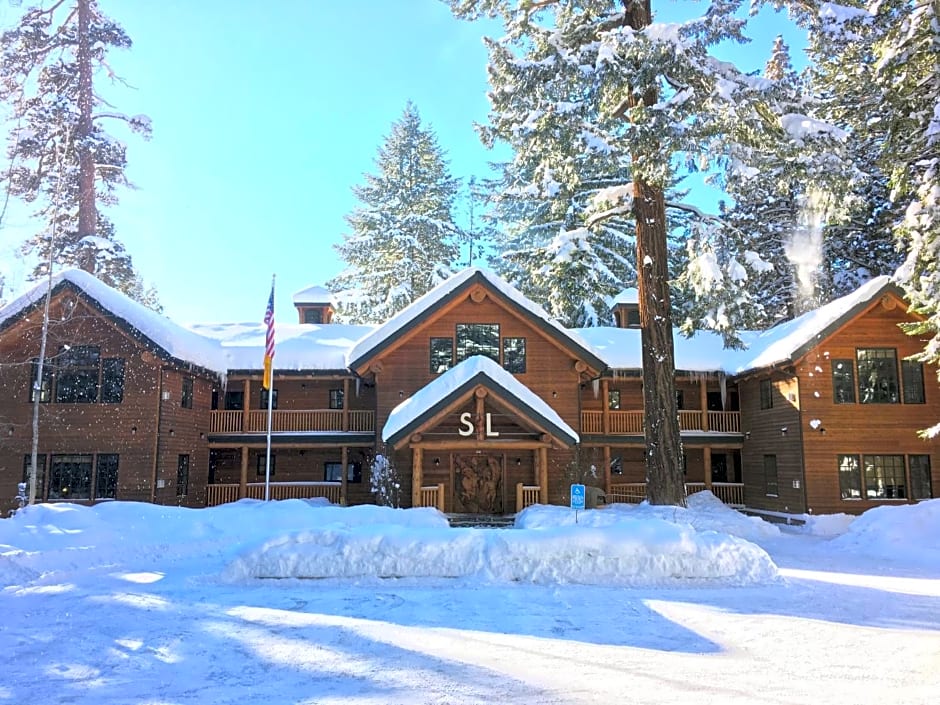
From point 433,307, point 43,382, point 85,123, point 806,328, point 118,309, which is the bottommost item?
point 43,382

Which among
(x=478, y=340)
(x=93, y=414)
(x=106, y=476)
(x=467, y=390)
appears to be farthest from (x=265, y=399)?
(x=467, y=390)

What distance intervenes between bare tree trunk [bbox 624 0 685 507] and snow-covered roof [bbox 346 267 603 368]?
15.0 feet

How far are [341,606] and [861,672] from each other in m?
5.71

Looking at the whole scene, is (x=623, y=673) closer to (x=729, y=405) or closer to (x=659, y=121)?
(x=659, y=121)

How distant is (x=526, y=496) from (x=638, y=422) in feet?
18.4

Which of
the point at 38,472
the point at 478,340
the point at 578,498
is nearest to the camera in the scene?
the point at 578,498

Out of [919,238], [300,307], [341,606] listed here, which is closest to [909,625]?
[341,606]

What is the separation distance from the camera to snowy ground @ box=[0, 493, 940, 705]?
17.0 ft

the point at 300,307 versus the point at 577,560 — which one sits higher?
the point at 300,307

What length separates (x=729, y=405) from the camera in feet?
74.6

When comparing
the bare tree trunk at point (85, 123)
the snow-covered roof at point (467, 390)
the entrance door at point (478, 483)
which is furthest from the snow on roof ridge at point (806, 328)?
the bare tree trunk at point (85, 123)

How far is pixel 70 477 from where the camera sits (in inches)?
702

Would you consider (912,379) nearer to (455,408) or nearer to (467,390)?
(467,390)

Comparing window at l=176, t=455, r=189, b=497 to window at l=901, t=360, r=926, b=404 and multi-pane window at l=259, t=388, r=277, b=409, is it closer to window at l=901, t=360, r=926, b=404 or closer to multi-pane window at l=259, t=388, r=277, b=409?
multi-pane window at l=259, t=388, r=277, b=409
